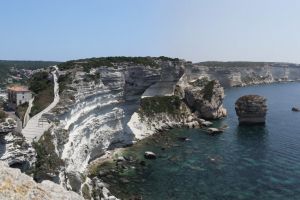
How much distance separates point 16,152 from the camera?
28109 mm

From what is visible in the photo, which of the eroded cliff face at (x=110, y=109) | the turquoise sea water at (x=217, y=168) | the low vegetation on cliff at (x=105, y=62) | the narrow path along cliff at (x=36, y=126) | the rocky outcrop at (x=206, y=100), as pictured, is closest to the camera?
the narrow path along cliff at (x=36, y=126)

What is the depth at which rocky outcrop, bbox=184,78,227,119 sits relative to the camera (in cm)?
10406

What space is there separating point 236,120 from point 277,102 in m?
51.9

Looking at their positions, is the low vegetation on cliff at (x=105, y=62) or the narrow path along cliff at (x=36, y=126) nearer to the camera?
the narrow path along cliff at (x=36, y=126)

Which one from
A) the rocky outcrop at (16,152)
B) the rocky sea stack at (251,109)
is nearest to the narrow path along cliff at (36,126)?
the rocky outcrop at (16,152)

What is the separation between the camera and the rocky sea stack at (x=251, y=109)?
95.6m

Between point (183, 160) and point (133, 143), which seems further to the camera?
point (133, 143)

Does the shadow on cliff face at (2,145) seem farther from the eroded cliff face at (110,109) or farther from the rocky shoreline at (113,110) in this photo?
the eroded cliff face at (110,109)

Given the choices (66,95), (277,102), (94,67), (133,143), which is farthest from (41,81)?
(277,102)

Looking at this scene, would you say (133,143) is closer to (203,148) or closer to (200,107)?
(203,148)

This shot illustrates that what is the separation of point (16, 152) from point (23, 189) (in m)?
18.7

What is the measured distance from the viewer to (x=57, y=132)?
153 feet

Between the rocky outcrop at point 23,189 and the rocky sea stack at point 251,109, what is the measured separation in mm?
88292

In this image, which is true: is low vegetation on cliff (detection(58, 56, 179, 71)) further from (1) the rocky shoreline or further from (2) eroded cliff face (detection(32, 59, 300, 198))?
(2) eroded cliff face (detection(32, 59, 300, 198))
